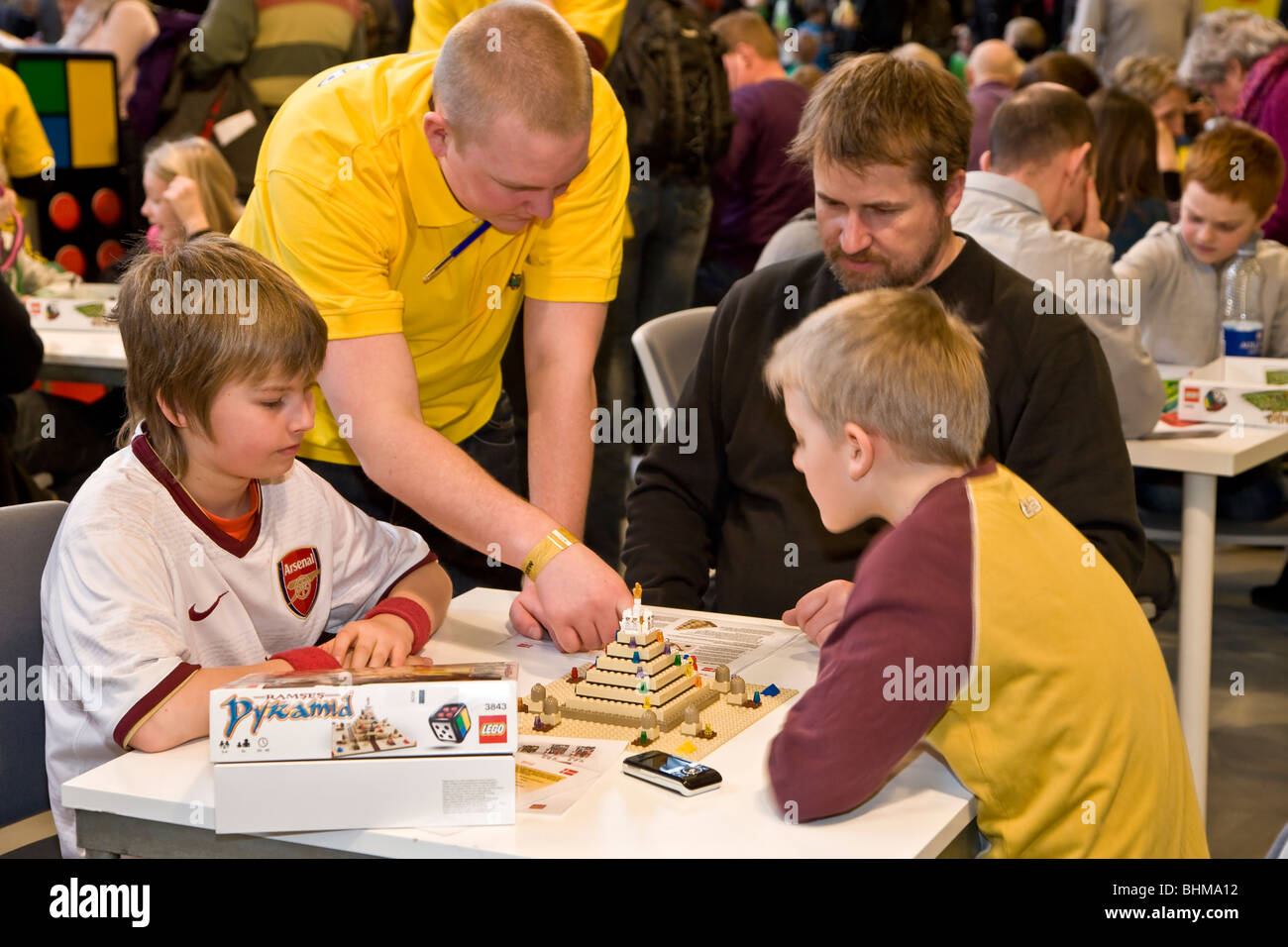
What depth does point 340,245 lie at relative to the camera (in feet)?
6.97

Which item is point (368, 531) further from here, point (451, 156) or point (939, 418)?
point (939, 418)

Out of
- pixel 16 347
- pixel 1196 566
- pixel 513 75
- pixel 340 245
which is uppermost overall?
pixel 513 75

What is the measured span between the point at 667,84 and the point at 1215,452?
2.32 metres

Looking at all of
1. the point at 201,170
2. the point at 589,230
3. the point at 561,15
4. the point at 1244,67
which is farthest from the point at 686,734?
the point at 1244,67

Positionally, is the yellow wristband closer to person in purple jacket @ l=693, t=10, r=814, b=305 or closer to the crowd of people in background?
the crowd of people in background

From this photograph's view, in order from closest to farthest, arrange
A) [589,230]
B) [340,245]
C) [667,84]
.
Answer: [340,245] → [589,230] → [667,84]

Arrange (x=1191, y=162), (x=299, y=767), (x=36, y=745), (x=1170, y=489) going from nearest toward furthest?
(x=299, y=767)
(x=36, y=745)
(x=1170, y=489)
(x=1191, y=162)

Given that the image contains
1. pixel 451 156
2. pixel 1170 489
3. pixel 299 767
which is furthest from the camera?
pixel 1170 489

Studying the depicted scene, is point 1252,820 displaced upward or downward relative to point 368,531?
downward

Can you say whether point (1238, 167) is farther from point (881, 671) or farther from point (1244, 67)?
point (881, 671)

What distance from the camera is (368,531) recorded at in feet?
6.95
